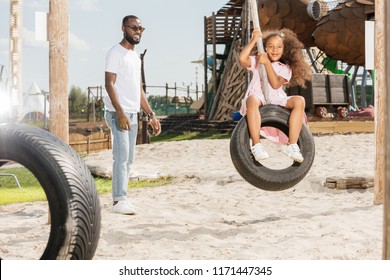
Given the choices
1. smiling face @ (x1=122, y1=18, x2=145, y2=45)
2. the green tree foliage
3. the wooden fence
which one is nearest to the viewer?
smiling face @ (x1=122, y1=18, x2=145, y2=45)

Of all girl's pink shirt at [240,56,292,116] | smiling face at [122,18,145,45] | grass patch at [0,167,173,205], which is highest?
smiling face at [122,18,145,45]

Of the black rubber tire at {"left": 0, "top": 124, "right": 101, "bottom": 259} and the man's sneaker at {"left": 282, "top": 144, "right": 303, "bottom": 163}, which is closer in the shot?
the black rubber tire at {"left": 0, "top": 124, "right": 101, "bottom": 259}

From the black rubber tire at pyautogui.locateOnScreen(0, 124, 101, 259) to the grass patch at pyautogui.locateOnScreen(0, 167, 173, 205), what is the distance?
560 centimetres

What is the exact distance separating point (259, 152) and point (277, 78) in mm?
480

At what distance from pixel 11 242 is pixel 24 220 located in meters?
1.30

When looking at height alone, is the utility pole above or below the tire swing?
above

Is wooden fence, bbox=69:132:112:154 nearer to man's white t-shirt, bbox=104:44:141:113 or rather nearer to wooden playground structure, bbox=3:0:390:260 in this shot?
wooden playground structure, bbox=3:0:390:260

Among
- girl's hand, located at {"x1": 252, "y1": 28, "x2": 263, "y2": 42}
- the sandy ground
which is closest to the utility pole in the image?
the sandy ground

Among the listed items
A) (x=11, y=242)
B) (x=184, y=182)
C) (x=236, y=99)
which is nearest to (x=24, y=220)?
(x=11, y=242)

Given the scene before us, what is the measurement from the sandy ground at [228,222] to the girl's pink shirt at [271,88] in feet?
5.11

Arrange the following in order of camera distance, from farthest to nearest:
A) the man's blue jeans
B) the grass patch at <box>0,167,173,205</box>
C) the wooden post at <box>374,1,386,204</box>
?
the grass patch at <box>0,167,173,205</box>
the wooden post at <box>374,1,386,204</box>
the man's blue jeans

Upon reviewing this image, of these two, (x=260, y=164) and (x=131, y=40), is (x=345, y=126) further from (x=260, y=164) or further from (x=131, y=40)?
(x=260, y=164)

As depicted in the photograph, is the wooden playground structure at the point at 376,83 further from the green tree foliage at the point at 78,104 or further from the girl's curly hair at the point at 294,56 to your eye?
the green tree foliage at the point at 78,104

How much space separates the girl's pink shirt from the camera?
3340mm
